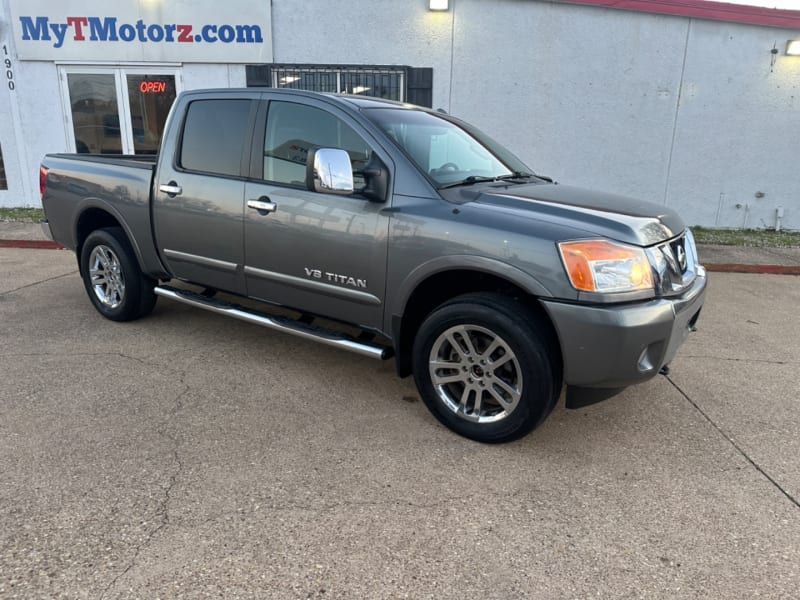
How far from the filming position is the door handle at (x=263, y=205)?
383 centimetres

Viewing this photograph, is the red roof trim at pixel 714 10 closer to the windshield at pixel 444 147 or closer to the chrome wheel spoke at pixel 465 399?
the windshield at pixel 444 147

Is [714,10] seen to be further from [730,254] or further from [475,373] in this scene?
[475,373]

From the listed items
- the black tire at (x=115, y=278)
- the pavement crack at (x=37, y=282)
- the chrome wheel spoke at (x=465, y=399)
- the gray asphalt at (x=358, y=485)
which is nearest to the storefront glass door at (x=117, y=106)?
the pavement crack at (x=37, y=282)

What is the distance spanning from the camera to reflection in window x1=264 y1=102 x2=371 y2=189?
12.0 ft

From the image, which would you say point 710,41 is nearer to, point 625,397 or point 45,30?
point 625,397

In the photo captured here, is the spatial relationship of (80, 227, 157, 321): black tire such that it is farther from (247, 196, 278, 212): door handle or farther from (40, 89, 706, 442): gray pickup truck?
(247, 196, 278, 212): door handle

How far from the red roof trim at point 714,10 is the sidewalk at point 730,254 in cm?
369

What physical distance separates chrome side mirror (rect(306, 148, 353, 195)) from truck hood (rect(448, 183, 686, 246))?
59cm

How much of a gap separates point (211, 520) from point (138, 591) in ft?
1.45

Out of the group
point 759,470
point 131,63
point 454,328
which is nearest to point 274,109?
point 454,328

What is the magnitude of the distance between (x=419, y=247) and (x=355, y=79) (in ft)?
23.9

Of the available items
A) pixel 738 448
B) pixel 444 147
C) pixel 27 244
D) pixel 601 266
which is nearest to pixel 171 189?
pixel 444 147

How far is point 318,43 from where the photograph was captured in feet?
31.2

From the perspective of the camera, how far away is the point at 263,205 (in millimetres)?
3873
